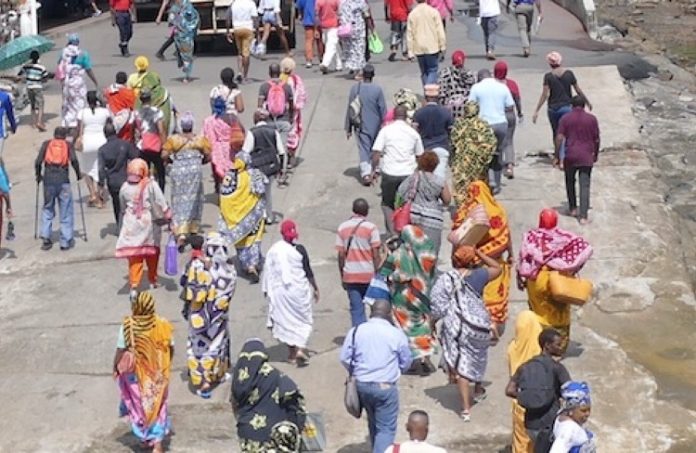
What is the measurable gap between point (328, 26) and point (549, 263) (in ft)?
36.8

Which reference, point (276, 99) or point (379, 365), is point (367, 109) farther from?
point (379, 365)

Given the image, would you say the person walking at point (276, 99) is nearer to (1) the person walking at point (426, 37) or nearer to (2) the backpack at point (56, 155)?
(2) the backpack at point (56, 155)

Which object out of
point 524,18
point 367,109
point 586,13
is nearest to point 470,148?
point 367,109

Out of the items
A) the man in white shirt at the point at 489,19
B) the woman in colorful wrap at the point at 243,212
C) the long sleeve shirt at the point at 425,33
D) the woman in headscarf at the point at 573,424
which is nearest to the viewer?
the woman in headscarf at the point at 573,424

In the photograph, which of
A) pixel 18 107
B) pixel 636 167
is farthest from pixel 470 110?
pixel 18 107

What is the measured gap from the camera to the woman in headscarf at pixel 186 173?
50.9ft

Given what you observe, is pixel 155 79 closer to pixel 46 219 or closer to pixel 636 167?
pixel 46 219

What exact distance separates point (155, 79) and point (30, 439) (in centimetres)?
750

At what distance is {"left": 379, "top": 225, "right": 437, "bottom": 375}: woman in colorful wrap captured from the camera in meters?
12.1

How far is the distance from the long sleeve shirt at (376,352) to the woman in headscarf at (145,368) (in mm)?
1606

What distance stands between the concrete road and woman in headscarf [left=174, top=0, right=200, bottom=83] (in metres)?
0.47

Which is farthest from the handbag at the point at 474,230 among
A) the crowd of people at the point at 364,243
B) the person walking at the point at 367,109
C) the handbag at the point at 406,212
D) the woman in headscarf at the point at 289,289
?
the person walking at the point at 367,109

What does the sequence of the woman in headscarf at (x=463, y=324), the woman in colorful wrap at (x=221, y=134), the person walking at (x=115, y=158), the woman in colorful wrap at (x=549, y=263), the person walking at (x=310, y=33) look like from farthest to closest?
1. the person walking at (x=310, y=33)
2. the woman in colorful wrap at (x=221, y=134)
3. the person walking at (x=115, y=158)
4. the woman in colorful wrap at (x=549, y=263)
5. the woman in headscarf at (x=463, y=324)

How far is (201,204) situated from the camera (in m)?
15.8
